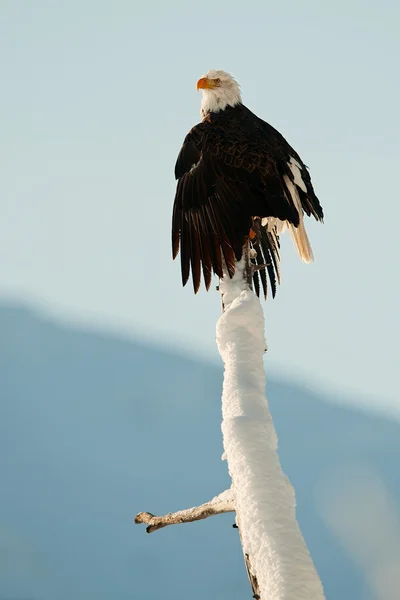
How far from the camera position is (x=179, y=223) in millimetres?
6664

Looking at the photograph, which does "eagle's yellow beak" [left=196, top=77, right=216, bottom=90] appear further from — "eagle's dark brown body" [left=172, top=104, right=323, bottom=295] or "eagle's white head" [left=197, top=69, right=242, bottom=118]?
"eagle's dark brown body" [left=172, top=104, right=323, bottom=295]

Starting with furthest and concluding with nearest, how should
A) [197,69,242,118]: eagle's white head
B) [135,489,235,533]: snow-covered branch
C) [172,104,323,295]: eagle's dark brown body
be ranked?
[197,69,242,118]: eagle's white head → [172,104,323,295]: eagle's dark brown body → [135,489,235,533]: snow-covered branch

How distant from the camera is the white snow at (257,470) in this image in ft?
13.0

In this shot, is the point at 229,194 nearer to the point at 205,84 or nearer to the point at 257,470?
the point at 205,84

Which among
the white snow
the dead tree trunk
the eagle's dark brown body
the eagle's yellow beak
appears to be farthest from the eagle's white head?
the white snow

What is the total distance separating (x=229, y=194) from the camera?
6.75 meters

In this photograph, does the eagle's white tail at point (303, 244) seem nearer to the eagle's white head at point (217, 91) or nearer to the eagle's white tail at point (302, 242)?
the eagle's white tail at point (302, 242)

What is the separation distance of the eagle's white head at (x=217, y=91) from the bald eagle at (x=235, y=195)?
44mm

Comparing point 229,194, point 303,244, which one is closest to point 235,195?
point 229,194

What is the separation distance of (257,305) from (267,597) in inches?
70.4

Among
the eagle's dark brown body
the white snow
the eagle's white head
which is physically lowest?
the white snow

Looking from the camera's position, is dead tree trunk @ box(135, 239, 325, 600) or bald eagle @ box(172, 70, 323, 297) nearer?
dead tree trunk @ box(135, 239, 325, 600)

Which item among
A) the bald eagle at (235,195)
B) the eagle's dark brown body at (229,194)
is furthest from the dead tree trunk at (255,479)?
the eagle's dark brown body at (229,194)

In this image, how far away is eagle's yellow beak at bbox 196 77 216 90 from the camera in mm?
8658
